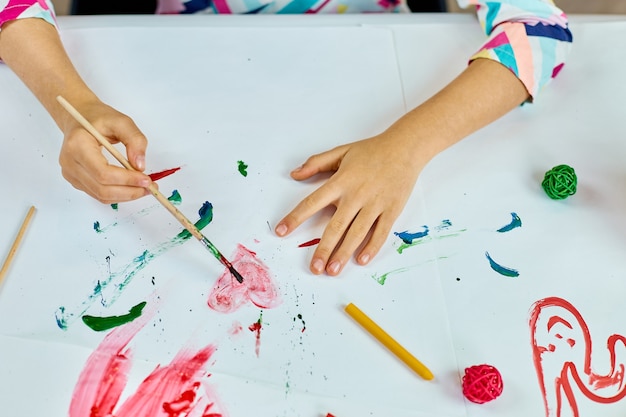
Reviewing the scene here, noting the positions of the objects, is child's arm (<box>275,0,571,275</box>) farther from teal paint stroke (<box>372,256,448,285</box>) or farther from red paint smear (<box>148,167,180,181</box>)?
red paint smear (<box>148,167,180,181</box>)

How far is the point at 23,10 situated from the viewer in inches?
30.1

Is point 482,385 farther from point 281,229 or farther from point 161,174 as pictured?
point 161,174

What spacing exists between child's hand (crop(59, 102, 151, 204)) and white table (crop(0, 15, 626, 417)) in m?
0.04

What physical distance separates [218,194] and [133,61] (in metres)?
0.22

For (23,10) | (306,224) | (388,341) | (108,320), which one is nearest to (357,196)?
(306,224)

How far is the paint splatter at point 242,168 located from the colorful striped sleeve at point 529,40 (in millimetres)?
291

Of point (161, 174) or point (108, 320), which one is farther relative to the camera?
point (161, 174)

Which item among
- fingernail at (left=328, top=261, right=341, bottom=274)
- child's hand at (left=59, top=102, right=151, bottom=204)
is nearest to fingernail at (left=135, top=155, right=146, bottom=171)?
child's hand at (left=59, top=102, right=151, bottom=204)

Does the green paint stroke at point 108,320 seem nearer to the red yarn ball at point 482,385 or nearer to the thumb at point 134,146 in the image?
the thumb at point 134,146

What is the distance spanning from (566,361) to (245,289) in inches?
11.2

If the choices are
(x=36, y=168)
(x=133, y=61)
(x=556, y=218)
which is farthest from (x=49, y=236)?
(x=556, y=218)

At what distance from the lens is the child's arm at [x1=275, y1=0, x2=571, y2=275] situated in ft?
2.15

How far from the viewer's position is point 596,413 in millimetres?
550

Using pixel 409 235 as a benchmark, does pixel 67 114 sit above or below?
above
